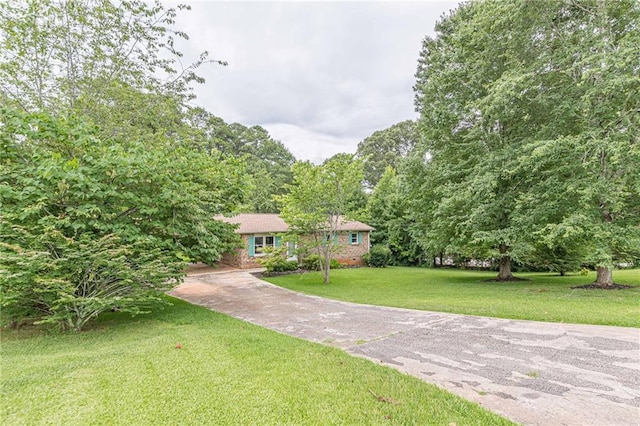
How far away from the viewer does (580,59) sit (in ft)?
32.1

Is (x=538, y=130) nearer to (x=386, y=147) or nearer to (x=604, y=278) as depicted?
(x=604, y=278)

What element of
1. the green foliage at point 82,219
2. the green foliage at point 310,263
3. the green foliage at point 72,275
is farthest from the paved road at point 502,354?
the green foliage at point 310,263

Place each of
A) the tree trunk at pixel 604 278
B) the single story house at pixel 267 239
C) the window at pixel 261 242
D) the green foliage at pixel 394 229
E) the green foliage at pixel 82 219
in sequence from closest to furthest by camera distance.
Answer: the green foliage at pixel 82 219
the tree trunk at pixel 604 278
the single story house at pixel 267 239
the window at pixel 261 242
the green foliage at pixel 394 229

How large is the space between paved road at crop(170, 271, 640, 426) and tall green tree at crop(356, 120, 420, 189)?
34.0 meters

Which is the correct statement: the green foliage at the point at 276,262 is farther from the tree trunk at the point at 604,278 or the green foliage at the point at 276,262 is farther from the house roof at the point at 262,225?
the tree trunk at the point at 604,278

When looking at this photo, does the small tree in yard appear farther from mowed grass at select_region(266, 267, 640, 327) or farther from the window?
the window

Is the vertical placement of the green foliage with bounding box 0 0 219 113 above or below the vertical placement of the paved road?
above

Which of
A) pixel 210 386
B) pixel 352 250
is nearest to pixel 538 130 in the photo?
pixel 352 250

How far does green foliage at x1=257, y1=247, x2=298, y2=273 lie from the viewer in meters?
15.4

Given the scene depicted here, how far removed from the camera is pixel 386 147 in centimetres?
4181

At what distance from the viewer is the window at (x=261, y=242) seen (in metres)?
18.7

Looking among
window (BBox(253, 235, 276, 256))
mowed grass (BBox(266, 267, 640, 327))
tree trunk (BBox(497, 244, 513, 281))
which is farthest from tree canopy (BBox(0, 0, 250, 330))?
tree trunk (BBox(497, 244, 513, 281))

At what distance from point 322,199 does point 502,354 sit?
9.82m

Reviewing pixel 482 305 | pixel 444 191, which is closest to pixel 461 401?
pixel 482 305
